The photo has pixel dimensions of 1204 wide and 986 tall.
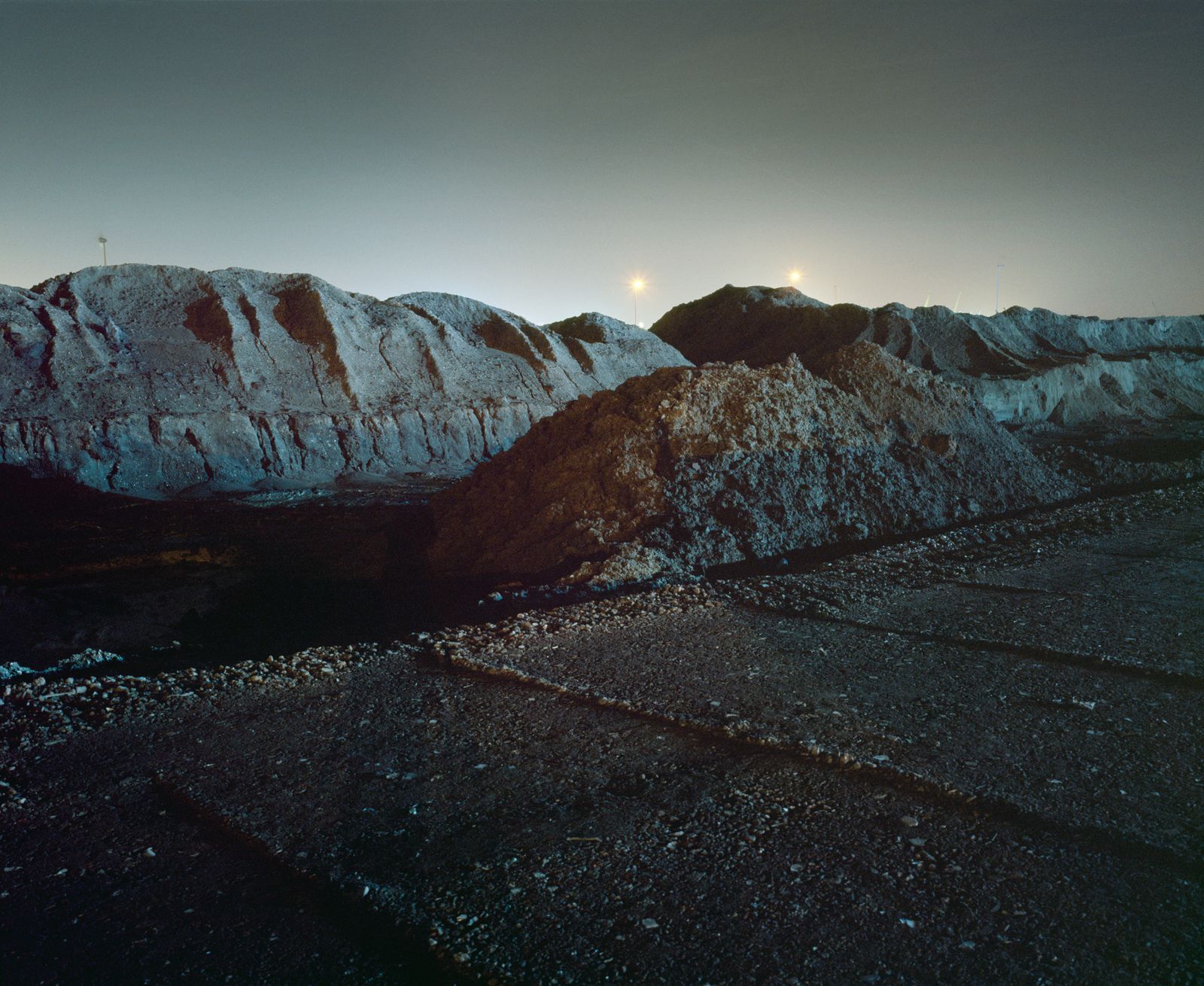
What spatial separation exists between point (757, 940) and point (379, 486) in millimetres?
17506

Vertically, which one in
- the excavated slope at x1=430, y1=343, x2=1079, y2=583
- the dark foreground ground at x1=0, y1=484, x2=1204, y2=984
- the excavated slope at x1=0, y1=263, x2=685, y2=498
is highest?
the excavated slope at x1=0, y1=263, x2=685, y2=498

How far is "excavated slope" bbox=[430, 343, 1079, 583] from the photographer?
31.7 ft

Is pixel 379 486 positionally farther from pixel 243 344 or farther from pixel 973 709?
pixel 973 709

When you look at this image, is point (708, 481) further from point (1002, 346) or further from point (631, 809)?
point (1002, 346)

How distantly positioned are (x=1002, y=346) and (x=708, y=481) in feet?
114

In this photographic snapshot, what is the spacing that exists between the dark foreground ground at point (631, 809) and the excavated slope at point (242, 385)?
594 inches

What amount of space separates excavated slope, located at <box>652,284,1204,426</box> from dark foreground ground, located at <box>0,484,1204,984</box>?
2383cm

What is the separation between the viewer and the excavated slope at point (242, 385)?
19.0m

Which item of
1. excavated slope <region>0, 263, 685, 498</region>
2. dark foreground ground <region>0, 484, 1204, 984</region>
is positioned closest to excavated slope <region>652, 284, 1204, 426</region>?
excavated slope <region>0, 263, 685, 498</region>

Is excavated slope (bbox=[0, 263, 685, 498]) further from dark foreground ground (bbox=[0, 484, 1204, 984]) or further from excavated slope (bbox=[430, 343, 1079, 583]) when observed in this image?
dark foreground ground (bbox=[0, 484, 1204, 984])

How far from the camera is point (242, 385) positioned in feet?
69.9

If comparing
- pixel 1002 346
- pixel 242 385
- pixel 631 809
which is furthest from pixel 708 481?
pixel 1002 346

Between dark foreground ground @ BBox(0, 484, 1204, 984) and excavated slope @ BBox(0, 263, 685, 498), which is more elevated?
excavated slope @ BBox(0, 263, 685, 498)

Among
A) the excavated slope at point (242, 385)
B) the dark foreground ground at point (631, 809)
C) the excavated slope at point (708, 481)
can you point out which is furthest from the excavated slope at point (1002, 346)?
the dark foreground ground at point (631, 809)
